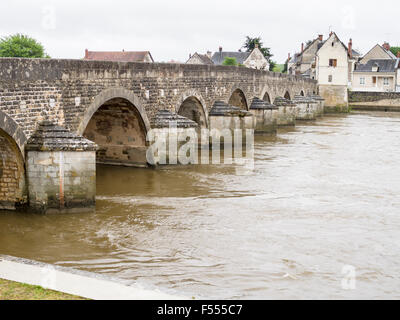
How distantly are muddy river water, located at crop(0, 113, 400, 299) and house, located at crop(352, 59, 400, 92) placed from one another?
43.5 meters

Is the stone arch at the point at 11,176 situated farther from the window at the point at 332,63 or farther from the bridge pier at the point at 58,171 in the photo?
the window at the point at 332,63

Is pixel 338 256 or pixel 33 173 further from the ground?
pixel 33 173

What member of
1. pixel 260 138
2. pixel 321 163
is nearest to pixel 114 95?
pixel 321 163

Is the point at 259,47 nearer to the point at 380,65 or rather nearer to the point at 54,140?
the point at 380,65

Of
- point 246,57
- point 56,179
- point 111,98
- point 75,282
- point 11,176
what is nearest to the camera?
point 75,282

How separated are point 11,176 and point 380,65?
53.8 m

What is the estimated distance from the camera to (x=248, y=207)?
42.0 feet

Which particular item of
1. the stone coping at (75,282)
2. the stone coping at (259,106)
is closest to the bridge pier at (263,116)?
the stone coping at (259,106)

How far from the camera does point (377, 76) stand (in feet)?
194

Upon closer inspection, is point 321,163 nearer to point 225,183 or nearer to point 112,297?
point 225,183

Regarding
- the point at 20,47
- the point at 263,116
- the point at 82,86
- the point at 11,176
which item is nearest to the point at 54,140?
the point at 11,176

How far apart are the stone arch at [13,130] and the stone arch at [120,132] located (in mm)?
5037

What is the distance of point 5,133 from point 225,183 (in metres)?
6.45

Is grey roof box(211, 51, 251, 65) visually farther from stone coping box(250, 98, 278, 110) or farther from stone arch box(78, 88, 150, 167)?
stone arch box(78, 88, 150, 167)
